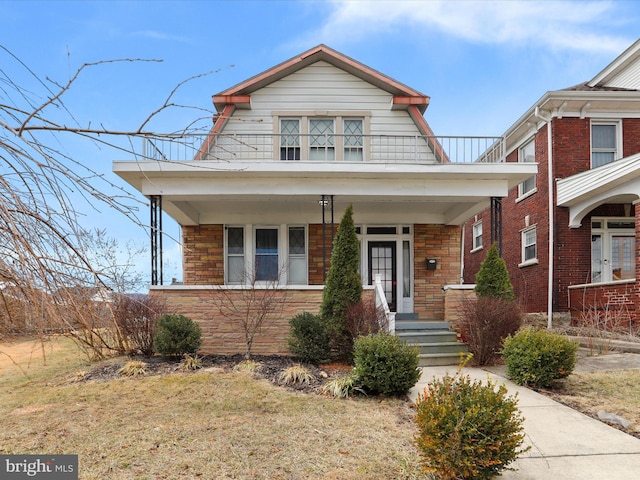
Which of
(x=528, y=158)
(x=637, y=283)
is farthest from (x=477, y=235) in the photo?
(x=637, y=283)

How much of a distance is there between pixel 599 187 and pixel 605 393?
7374mm

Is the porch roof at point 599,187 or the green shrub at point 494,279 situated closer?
the green shrub at point 494,279

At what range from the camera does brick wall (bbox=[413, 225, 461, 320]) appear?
44.0 ft

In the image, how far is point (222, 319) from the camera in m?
10.4

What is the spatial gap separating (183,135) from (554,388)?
703cm

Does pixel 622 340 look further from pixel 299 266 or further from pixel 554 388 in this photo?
pixel 299 266

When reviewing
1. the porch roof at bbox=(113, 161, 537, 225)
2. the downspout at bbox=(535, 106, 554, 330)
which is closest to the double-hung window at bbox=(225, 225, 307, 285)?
the porch roof at bbox=(113, 161, 537, 225)

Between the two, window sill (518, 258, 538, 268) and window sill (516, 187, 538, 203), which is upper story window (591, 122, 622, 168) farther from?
window sill (518, 258, 538, 268)

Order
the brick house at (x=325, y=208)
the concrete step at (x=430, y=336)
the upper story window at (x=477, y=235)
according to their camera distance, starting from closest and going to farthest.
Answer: the concrete step at (x=430, y=336) → the brick house at (x=325, y=208) → the upper story window at (x=477, y=235)

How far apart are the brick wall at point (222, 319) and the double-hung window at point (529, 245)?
8160mm

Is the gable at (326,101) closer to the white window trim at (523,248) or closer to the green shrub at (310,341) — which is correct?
the white window trim at (523,248)

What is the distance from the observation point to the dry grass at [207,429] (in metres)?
4.43

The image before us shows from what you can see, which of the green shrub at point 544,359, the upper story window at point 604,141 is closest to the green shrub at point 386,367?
the green shrub at point 544,359

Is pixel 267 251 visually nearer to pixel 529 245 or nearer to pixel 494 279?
pixel 494 279
